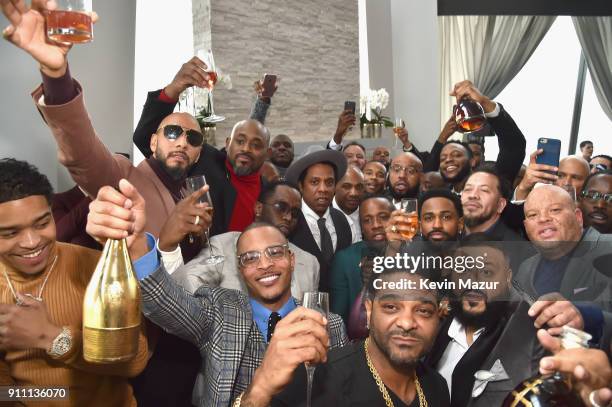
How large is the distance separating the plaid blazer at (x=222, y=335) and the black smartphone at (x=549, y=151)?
128cm

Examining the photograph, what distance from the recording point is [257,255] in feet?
6.66

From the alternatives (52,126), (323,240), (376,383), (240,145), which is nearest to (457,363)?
(376,383)

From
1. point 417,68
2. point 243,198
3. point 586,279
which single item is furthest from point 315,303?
point 417,68

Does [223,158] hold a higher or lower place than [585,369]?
higher

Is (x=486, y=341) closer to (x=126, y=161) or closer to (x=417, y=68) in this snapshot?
(x=126, y=161)

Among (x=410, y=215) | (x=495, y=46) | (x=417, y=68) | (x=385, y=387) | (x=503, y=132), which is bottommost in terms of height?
(x=385, y=387)

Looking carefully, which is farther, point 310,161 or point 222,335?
point 310,161

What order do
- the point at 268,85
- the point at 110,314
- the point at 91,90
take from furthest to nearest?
the point at 91,90 < the point at 268,85 < the point at 110,314

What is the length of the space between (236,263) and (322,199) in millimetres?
1082

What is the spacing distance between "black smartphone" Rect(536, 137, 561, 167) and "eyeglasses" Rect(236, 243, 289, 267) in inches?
51.3

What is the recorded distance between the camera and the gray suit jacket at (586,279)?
164cm

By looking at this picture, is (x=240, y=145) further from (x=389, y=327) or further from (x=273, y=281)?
(x=389, y=327)

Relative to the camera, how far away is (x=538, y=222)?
7.50 feet


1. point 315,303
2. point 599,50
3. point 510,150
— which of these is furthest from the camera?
point 599,50
